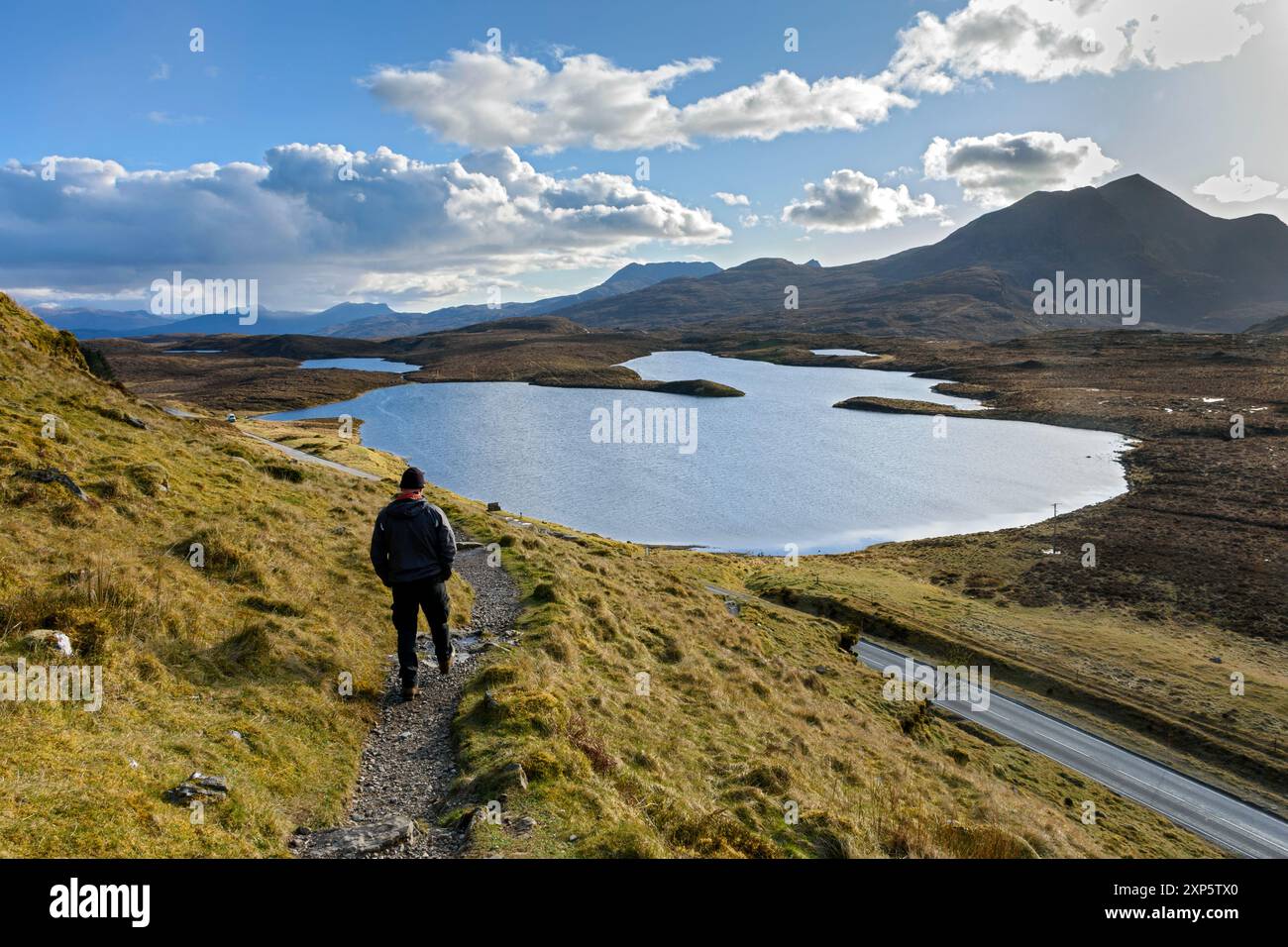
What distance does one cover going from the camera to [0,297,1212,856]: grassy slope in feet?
25.5

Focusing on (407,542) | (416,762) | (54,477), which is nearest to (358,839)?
(416,762)

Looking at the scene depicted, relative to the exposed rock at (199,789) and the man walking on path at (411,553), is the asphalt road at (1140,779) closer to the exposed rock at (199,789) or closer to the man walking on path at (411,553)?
the man walking on path at (411,553)

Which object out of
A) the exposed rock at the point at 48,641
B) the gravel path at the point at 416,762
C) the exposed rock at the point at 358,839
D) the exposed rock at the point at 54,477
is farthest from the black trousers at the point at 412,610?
the exposed rock at the point at 54,477

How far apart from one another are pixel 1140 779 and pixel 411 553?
3688 cm

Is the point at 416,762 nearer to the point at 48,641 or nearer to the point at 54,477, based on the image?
the point at 48,641

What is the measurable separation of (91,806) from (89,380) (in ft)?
108

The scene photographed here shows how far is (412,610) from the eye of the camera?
11602 mm

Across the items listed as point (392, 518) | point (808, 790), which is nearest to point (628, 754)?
point (808, 790)

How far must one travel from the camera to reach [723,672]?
2305cm

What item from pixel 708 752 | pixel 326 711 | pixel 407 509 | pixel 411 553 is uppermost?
pixel 407 509

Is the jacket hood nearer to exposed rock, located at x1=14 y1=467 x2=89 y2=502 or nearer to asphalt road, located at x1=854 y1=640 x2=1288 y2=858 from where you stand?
exposed rock, located at x1=14 y1=467 x2=89 y2=502

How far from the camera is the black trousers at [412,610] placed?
1148 cm

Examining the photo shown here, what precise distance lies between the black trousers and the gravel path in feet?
2.58

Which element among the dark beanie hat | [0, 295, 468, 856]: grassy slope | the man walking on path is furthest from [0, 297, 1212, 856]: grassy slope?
Answer: the dark beanie hat
